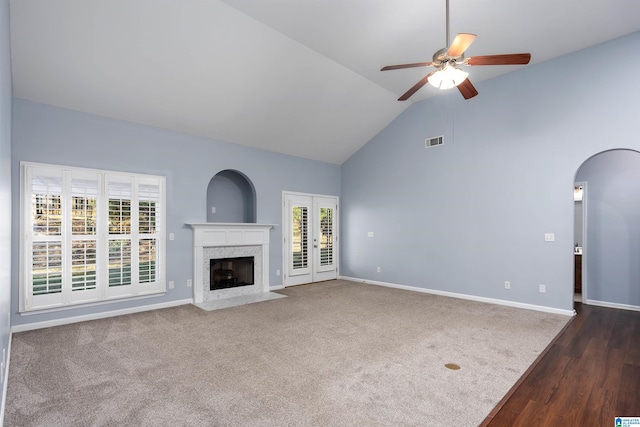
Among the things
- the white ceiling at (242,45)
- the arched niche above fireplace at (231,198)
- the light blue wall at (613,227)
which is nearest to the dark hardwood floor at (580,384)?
the light blue wall at (613,227)

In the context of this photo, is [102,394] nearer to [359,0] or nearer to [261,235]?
[261,235]

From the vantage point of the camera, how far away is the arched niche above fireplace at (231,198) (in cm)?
636

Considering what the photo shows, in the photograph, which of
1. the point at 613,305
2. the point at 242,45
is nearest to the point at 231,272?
the point at 242,45

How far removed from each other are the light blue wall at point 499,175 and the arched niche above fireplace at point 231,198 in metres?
2.75

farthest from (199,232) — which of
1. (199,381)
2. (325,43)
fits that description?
(325,43)

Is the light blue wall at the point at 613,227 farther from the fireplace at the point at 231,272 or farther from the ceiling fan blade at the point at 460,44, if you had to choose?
the fireplace at the point at 231,272

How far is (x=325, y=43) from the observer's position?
4484 mm

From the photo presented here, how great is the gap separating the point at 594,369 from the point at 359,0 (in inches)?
174

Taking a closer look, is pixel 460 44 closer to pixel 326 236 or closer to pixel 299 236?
pixel 299 236

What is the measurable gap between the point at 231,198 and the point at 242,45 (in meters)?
3.19

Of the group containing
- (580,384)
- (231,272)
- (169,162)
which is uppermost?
(169,162)

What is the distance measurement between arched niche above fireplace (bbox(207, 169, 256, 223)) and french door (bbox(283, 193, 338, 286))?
2.52 ft

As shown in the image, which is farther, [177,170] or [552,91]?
[177,170]

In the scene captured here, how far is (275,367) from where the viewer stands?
3.04 meters
